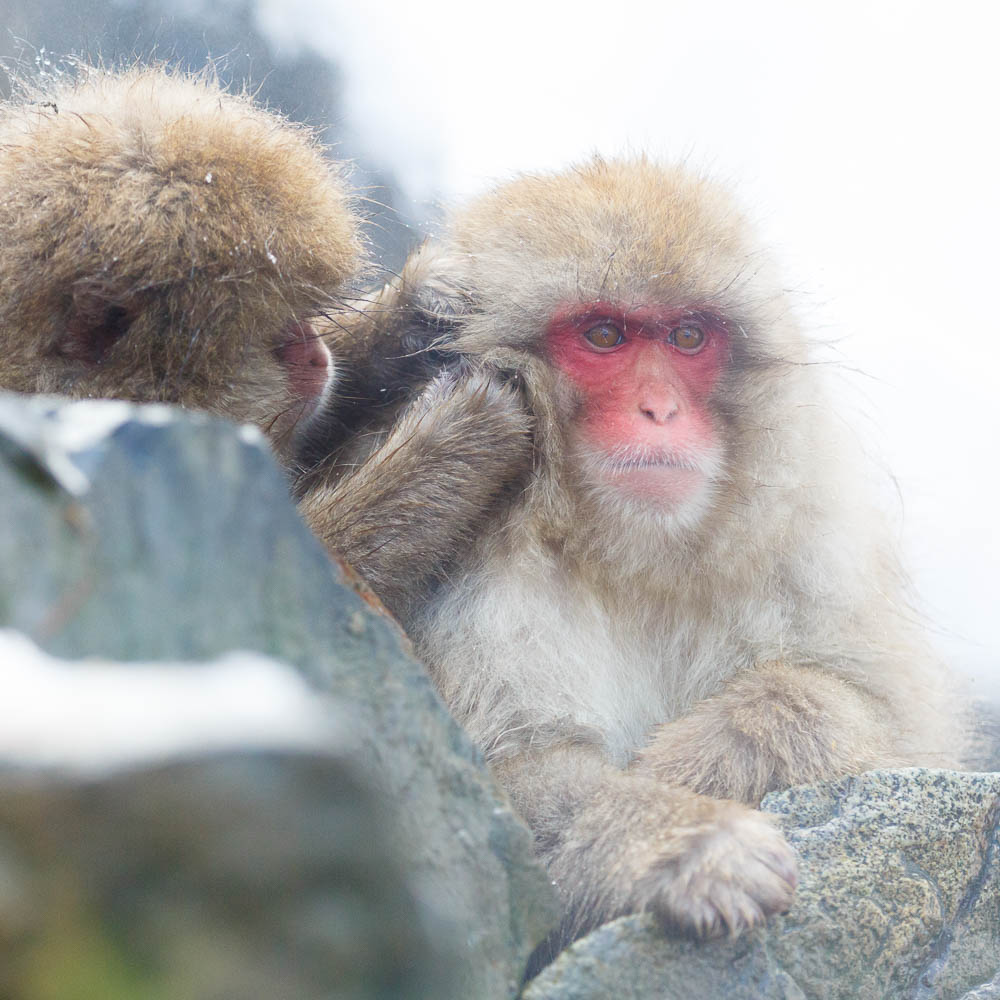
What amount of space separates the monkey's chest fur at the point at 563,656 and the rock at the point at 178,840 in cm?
120

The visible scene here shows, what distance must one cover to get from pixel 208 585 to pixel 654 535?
4.34 feet

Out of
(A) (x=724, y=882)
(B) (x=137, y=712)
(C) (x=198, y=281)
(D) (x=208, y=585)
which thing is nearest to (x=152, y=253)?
(C) (x=198, y=281)

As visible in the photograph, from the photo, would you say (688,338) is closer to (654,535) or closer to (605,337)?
(605,337)

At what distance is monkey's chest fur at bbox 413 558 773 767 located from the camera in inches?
80.4

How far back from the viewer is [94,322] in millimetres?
1771

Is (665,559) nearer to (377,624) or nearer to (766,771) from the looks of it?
(766,771)

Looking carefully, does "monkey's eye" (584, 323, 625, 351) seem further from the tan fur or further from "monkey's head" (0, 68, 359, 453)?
"monkey's head" (0, 68, 359, 453)

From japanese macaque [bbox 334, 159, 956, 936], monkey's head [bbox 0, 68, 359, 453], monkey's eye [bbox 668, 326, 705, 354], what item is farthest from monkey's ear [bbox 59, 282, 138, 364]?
monkey's eye [bbox 668, 326, 705, 354]

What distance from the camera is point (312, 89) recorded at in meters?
2.53

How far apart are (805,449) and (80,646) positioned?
5.74ft

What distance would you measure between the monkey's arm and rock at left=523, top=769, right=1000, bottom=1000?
52 mm

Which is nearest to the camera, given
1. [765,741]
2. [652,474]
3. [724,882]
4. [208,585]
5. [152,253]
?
[208,585]

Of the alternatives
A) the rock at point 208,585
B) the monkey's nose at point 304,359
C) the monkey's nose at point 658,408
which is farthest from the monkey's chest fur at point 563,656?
the rock at point 208,585

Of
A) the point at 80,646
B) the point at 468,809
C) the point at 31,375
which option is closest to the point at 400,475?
the point at 31,375
